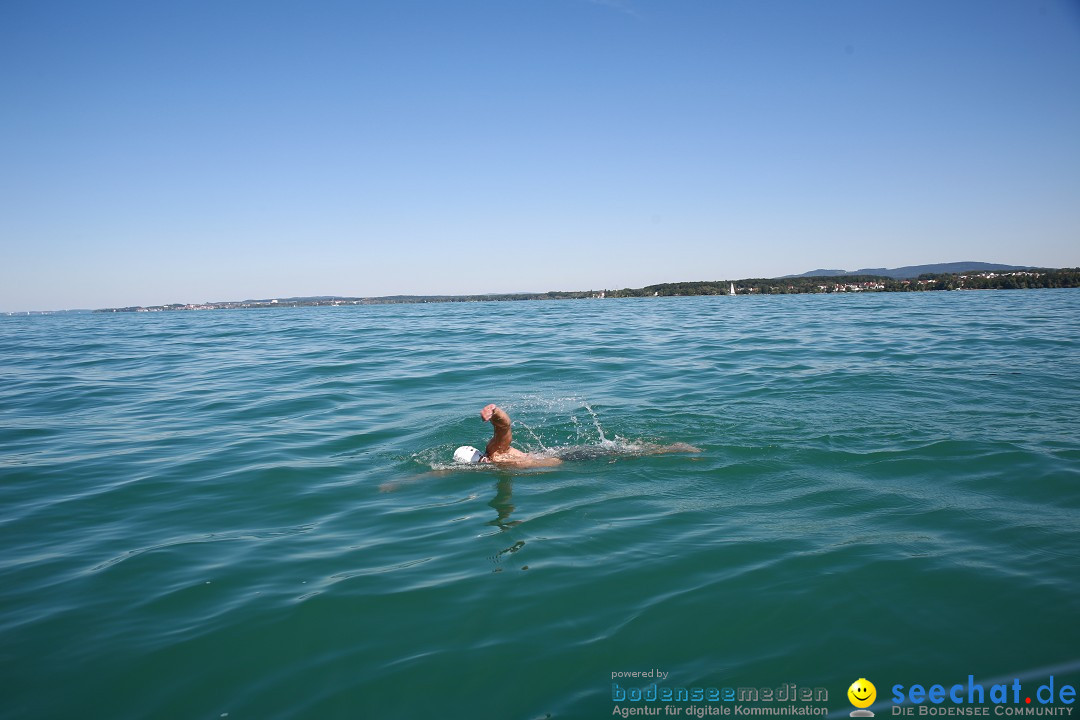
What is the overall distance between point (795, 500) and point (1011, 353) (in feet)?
45.0

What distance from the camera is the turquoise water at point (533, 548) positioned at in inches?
162

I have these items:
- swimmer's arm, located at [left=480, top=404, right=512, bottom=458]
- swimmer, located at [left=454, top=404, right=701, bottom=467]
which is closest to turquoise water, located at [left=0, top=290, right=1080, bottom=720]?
swimmer, located at [left=454, top=404, right=701, bottom=467]

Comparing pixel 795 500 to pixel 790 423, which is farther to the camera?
pixel 790 423

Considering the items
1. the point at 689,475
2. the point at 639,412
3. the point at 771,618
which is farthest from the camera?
the point at 639,412

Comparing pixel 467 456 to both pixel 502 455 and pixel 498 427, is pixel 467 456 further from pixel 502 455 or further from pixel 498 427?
pixel 498 427

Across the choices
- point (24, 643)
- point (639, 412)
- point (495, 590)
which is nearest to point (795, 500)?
point (495, 590)

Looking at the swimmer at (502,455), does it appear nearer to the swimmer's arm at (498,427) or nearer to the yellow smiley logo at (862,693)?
the swimmer's arm at (498,427)

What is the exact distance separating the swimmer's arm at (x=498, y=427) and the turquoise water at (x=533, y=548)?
0.64m

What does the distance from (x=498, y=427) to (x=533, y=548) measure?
8.03 ft

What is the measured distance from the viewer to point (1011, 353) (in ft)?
52.7

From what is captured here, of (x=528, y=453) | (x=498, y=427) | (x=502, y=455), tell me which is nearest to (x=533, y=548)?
(x=498, y=427)

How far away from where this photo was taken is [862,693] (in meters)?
3.77

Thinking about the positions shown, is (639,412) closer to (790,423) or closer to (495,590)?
(790,423)

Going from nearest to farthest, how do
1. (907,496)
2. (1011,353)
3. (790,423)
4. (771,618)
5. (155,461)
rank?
(771,618), (907,496), (155,461), (790,423), (1011,353)
